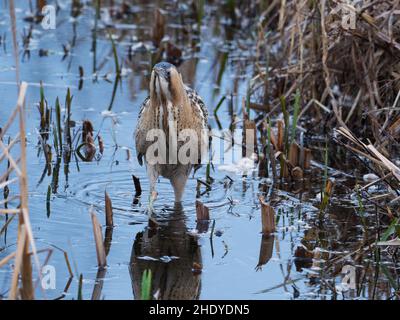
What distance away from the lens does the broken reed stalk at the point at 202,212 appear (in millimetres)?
5762

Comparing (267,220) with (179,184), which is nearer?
(267,220)

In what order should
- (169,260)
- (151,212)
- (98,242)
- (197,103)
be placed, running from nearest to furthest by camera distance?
(98,242) → (169,260) → (151,212) → (197,103)

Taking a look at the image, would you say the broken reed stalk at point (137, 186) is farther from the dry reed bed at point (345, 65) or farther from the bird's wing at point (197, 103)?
the dry reed bed at point (345, 65)

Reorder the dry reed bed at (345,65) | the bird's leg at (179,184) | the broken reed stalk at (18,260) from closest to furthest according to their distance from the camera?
the broken reed stalk at (18,260) → the bird's leg at (179,184) → the dry reed bed at (345,65)

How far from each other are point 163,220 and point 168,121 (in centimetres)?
63

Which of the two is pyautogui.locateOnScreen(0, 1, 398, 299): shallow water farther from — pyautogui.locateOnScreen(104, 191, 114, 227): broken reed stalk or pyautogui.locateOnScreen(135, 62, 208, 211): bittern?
pyautogui.locateOnScreen(135, 62, 208, 211): bittern

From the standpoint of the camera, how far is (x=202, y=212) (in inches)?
228

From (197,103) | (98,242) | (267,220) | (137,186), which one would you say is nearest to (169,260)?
(98,242)

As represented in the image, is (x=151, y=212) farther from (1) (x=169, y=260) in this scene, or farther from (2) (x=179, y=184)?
(1) (x=169, y=260)

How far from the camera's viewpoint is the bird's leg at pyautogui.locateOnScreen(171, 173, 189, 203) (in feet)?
20.0

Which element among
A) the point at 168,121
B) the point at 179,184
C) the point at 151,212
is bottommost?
the point at 151,212

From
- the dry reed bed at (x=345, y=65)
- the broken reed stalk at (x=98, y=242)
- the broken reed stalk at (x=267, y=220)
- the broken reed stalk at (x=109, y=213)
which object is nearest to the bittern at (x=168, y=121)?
the broken reed stalk at (x=109, y=213)

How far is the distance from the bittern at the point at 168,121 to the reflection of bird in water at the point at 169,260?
0.83ft

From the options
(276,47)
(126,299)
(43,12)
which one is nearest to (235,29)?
(276,47)
